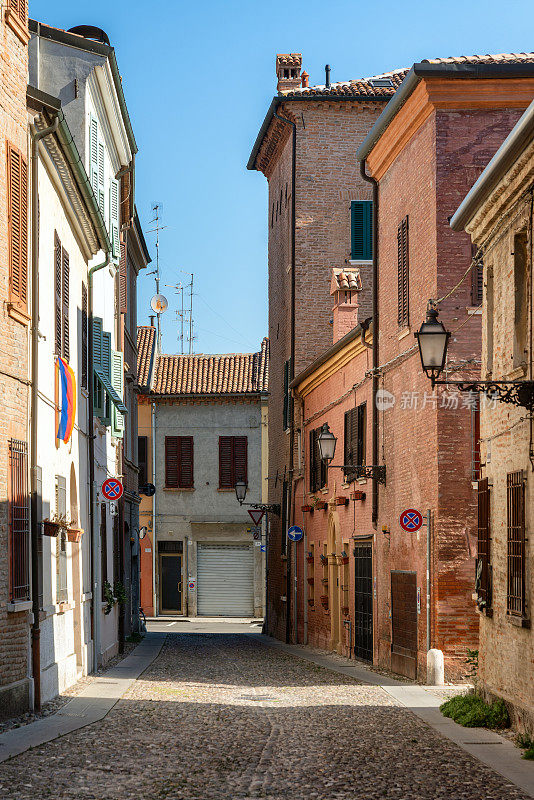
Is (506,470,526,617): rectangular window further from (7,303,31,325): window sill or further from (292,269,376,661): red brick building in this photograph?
(292,269,376,661): red brick building

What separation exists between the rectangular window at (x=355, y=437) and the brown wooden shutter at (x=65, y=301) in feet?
25.1

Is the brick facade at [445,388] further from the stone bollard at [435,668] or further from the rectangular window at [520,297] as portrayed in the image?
the rectangular window at [520,297]

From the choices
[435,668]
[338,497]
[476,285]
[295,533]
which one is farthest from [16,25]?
[295,533]

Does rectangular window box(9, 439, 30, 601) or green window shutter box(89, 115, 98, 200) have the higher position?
green window shutter box(89, 115, 98, 200)

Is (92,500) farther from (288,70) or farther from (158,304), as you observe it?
(158,304)

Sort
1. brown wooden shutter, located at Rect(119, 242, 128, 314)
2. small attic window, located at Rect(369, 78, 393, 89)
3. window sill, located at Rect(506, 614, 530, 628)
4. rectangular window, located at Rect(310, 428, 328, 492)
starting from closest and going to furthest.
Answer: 1. window sill, located at Rect(506, 614, 530, 628)
2. brown wooden shutter, located at Rect(119, 242, 128, 314)
3. rectangular window, located at Rect(310, 428, 328, 492)
4. small attic window, located at Rect(369, 78, 393, 89)

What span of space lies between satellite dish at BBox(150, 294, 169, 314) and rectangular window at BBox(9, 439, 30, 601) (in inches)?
1660

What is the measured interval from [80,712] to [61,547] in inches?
147

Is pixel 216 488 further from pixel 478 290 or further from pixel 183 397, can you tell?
pixel 478 290

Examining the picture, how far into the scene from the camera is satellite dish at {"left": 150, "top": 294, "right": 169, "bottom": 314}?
56.4 meters

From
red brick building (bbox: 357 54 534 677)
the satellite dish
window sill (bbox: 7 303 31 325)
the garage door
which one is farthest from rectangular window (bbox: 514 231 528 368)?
the satellite dish

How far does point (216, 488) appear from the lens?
51.3 meters

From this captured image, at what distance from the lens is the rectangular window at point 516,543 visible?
12.7 m

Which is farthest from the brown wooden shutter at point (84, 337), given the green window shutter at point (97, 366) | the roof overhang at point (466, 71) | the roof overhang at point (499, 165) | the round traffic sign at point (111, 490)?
the roof overhang at point (499, 165)
